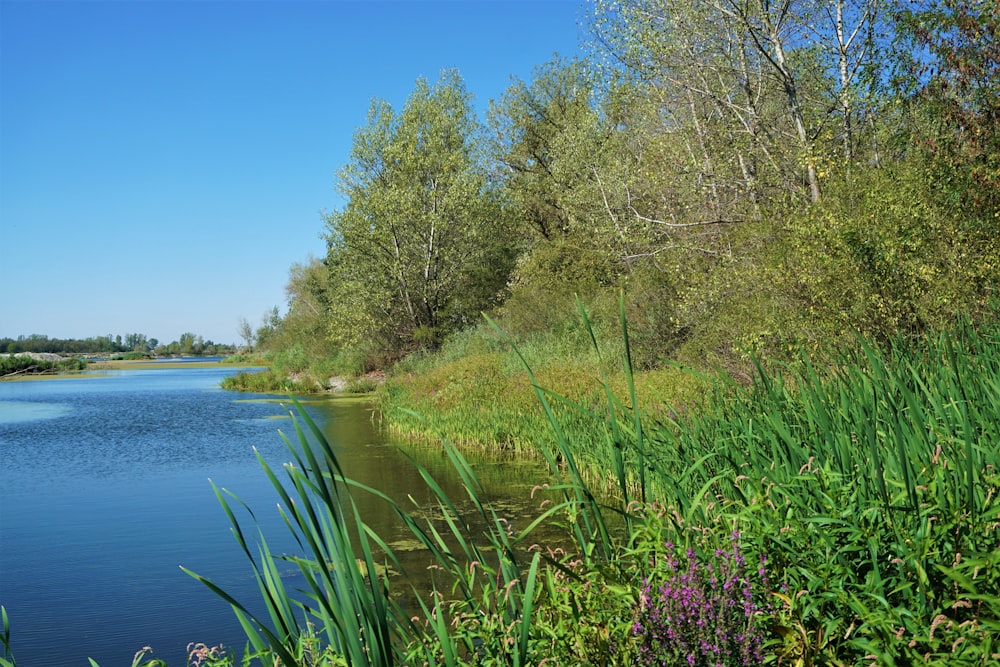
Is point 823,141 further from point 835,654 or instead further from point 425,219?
point 425,219

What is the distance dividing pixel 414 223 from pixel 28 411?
16.0 metres

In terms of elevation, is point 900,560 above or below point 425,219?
below

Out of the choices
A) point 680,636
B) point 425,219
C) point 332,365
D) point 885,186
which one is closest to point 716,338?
point 885,186

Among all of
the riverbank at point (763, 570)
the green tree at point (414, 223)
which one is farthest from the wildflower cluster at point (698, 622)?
the green tree at point (414, 223)

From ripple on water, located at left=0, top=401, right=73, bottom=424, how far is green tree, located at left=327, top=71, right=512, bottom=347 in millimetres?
10360

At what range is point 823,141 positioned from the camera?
41.7ft

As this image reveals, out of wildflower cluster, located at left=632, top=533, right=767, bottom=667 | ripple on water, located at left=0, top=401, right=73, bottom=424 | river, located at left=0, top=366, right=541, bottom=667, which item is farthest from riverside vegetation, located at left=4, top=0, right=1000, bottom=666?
ripple on water, located at left=0, top=401, right=73, bottom=424

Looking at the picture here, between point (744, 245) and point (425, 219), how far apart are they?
655 inches

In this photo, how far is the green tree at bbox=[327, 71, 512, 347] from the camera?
2823cm

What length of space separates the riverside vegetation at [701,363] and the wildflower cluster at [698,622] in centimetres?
1

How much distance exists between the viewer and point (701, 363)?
42.2 ft

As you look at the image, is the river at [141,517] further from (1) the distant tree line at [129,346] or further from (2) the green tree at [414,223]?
(1) the distant tree line at [129,346]

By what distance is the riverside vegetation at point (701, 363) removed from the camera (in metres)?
2.79

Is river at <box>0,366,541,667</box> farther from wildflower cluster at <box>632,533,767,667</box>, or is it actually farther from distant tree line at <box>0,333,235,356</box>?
distant tree line at <box>0,333,235,356</box>
